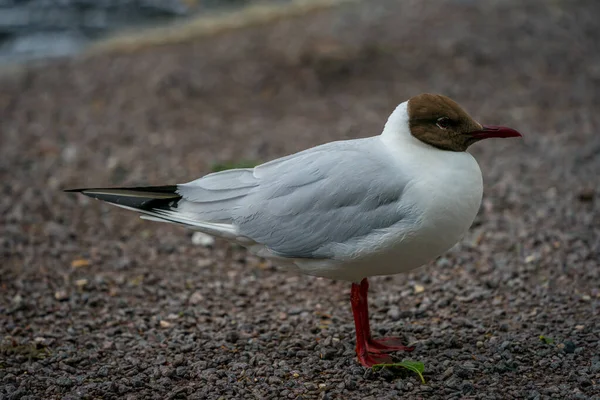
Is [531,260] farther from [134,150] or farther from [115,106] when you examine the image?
[115,106]

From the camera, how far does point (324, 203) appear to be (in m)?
3.51

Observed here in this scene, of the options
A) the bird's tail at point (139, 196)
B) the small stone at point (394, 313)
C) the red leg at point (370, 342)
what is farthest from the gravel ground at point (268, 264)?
the bird's tail at point (139, 196)

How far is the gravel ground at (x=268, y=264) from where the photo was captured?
3639 millimetres

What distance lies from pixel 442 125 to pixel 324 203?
2.14 feet

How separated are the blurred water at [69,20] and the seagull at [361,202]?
696 centimetres

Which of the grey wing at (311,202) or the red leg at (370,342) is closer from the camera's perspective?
the grey wing at (311,202)

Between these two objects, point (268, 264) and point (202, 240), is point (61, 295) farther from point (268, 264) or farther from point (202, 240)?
point (268, 264)

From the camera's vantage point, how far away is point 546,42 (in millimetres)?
9172

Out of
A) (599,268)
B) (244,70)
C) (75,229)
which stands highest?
(244,70)

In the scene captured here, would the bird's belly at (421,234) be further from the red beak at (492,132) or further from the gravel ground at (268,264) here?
the gravel ground at (268,264)

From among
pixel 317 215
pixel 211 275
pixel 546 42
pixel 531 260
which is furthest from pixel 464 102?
pixel 317 215

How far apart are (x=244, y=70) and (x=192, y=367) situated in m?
5.56

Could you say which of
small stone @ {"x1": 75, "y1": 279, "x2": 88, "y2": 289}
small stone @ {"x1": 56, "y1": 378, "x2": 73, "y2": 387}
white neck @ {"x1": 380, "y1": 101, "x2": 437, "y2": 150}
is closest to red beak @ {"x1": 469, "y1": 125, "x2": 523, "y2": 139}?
white neck @ {"x1": 380, "y1": 101, "x2": 437, "y2": 150}

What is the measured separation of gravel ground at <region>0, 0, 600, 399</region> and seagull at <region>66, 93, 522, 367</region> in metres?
0.54
